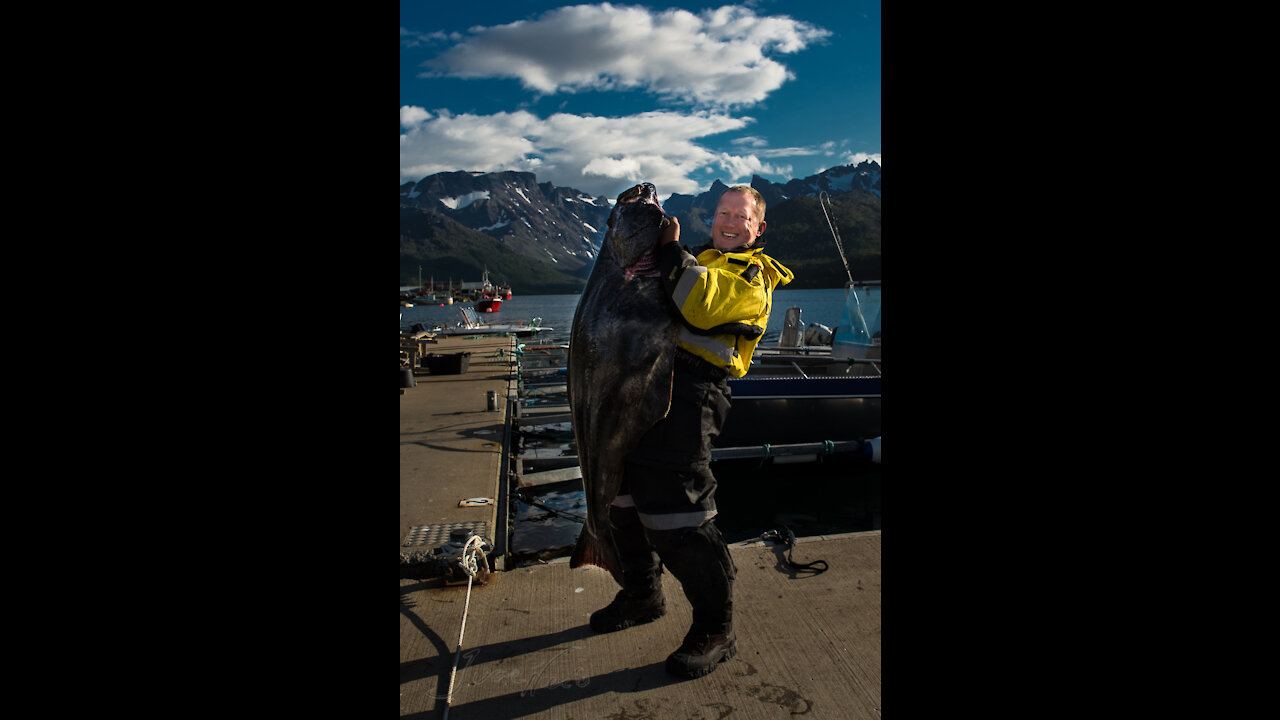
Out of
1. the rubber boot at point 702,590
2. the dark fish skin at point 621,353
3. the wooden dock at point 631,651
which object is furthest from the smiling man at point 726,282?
the wooden dock at point 631,651

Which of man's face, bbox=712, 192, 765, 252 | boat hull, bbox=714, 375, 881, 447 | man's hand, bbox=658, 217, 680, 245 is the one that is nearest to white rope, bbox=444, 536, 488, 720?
man's hand, bbox=658, 217, 680, 245

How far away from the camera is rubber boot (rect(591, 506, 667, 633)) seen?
332 cm

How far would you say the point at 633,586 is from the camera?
3.40 m

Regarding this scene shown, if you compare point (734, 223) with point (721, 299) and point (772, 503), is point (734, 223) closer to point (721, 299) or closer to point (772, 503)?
point (721, 299)

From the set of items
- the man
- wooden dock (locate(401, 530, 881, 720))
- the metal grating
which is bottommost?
wooden dock (locate(401, 530, 881, 720))

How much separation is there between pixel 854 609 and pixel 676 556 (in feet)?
4.28

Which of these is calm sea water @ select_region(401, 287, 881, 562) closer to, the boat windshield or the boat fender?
the boat fender

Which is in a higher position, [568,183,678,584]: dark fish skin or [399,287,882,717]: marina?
[568,183,678,584]: dark fish skin

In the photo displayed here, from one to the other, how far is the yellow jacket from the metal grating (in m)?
2.61
